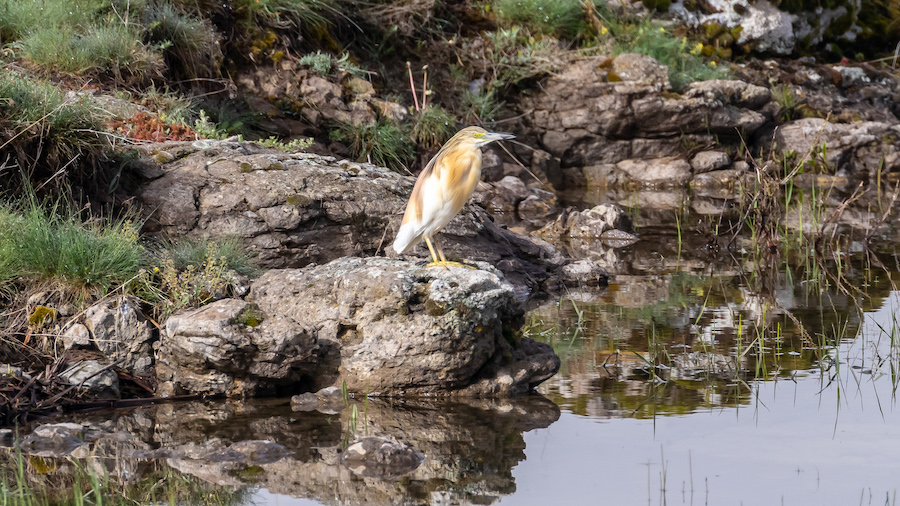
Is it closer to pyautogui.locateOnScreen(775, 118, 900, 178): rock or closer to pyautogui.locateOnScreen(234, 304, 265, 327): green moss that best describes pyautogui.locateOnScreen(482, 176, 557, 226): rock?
pyautogui.locateOnScreen(775, 118, 900, 178): rock

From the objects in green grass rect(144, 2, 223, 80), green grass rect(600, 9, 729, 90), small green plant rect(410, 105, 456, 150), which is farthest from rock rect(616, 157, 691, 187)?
green grass rect(144, 2, 223, 80)

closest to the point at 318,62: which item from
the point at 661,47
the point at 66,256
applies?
the point at 661,47

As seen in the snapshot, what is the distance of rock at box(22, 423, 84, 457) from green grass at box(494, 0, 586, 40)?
11.6m

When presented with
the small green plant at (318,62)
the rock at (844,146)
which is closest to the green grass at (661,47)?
the rock at (844,146)

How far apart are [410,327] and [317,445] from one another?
3.16ft

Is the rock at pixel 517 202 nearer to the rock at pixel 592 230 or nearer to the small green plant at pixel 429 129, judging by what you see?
the rock at pixel 592 230

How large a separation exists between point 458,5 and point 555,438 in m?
11.7

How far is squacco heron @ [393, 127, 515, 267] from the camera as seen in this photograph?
498 cm

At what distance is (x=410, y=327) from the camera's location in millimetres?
4789

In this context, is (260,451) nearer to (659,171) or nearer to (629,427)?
(629,427)

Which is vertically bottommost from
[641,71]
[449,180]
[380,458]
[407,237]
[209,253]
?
[209,253]

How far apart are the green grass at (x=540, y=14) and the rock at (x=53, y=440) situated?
11.6 m

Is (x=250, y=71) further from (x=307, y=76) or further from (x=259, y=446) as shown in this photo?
(x=259, y=446)

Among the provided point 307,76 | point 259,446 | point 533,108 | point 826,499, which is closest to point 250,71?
point 307,76
